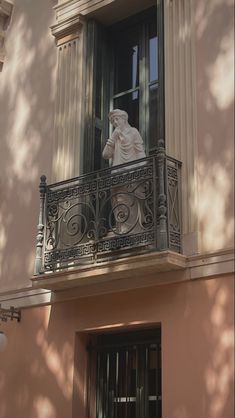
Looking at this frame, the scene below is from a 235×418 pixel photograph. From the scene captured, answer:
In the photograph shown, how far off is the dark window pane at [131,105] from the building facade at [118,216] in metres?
0.02

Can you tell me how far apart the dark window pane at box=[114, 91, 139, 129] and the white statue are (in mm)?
470

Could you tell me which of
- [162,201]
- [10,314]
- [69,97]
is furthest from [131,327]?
[69,97]

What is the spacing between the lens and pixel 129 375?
8820 mm

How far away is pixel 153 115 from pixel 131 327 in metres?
2.82

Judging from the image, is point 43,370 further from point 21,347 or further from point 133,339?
point 133,339

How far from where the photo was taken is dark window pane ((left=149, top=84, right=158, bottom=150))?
375 inches

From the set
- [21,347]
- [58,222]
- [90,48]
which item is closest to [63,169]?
[58,222]

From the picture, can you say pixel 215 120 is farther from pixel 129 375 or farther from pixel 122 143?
pixel 129 375

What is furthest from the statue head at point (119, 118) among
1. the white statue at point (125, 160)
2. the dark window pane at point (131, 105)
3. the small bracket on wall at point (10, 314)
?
the small bracket on wall at point (10, 314)

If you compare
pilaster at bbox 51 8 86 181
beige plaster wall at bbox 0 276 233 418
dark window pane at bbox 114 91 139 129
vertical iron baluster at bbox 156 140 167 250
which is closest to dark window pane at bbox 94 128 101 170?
pilaster at bbox 51 8 86 181

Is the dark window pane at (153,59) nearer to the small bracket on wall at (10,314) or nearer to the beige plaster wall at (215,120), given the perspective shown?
the beige plaster wall at (215,120)

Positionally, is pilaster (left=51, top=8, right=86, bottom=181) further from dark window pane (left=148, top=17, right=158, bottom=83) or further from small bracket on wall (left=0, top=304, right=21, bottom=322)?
small bracket on wall (left=0, top=304, right=21, bottom=322)

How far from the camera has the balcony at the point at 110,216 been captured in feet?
27.0

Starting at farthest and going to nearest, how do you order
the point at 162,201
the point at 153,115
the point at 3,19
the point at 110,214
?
the point at 3,19 < the point at 153,115 < the point at 110,214 < the point at 162,201
